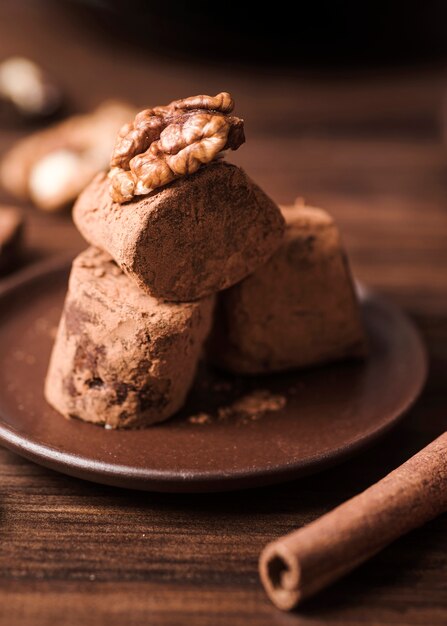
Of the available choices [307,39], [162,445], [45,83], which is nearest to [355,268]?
[162,445]

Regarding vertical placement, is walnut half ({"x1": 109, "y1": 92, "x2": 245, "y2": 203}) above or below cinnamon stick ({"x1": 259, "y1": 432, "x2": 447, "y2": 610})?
above

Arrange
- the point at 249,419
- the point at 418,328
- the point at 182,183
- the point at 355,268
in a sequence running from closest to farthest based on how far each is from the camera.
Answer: the point at 182,183
the point at 249,419
the point at 418,328
the point at 355,268

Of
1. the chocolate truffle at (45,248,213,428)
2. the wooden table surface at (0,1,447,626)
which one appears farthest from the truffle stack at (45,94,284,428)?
the wooden table surface at (0,1,447,626)

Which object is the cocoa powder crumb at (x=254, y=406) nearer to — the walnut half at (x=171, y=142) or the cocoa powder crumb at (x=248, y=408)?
the cocoa powder crumb at (x=248, y=408)

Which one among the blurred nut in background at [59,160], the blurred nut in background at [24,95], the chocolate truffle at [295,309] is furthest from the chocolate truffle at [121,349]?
the blurred nut in background at [24,95]

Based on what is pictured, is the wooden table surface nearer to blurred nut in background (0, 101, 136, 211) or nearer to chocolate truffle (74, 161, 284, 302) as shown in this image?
blurred nut in background (0, 101, 136, 211)

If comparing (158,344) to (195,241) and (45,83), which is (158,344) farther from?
(45,83)
